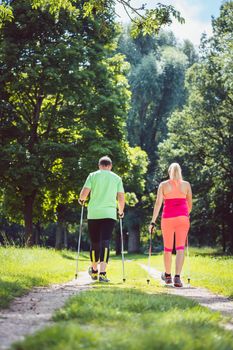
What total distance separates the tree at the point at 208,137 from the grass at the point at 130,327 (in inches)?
1135

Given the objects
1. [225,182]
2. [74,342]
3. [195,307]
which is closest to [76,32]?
[225,182]

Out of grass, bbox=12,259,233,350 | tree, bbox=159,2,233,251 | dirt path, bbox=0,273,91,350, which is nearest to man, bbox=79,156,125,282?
dirt path, bbox=0,273,91,350

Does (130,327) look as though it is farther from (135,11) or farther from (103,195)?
(135,11)

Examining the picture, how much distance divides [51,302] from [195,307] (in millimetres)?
1860

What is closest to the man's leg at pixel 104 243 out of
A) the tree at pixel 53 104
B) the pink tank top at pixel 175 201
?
the pink tank top at pixel 175 201

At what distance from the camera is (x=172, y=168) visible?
1002cm

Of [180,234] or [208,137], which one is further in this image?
[208,137]

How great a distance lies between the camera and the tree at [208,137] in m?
35.1

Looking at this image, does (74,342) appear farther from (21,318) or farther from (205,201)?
(205,201)

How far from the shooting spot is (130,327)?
4.43m

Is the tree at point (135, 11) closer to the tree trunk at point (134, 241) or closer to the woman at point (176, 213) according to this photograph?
the woman at point (176, 213)

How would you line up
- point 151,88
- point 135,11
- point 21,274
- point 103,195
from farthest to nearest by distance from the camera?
point 151,88, point 135,11, point 103,195, point 21,274

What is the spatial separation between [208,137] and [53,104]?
14.8 meters

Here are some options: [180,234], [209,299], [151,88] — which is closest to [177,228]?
[180,234]
